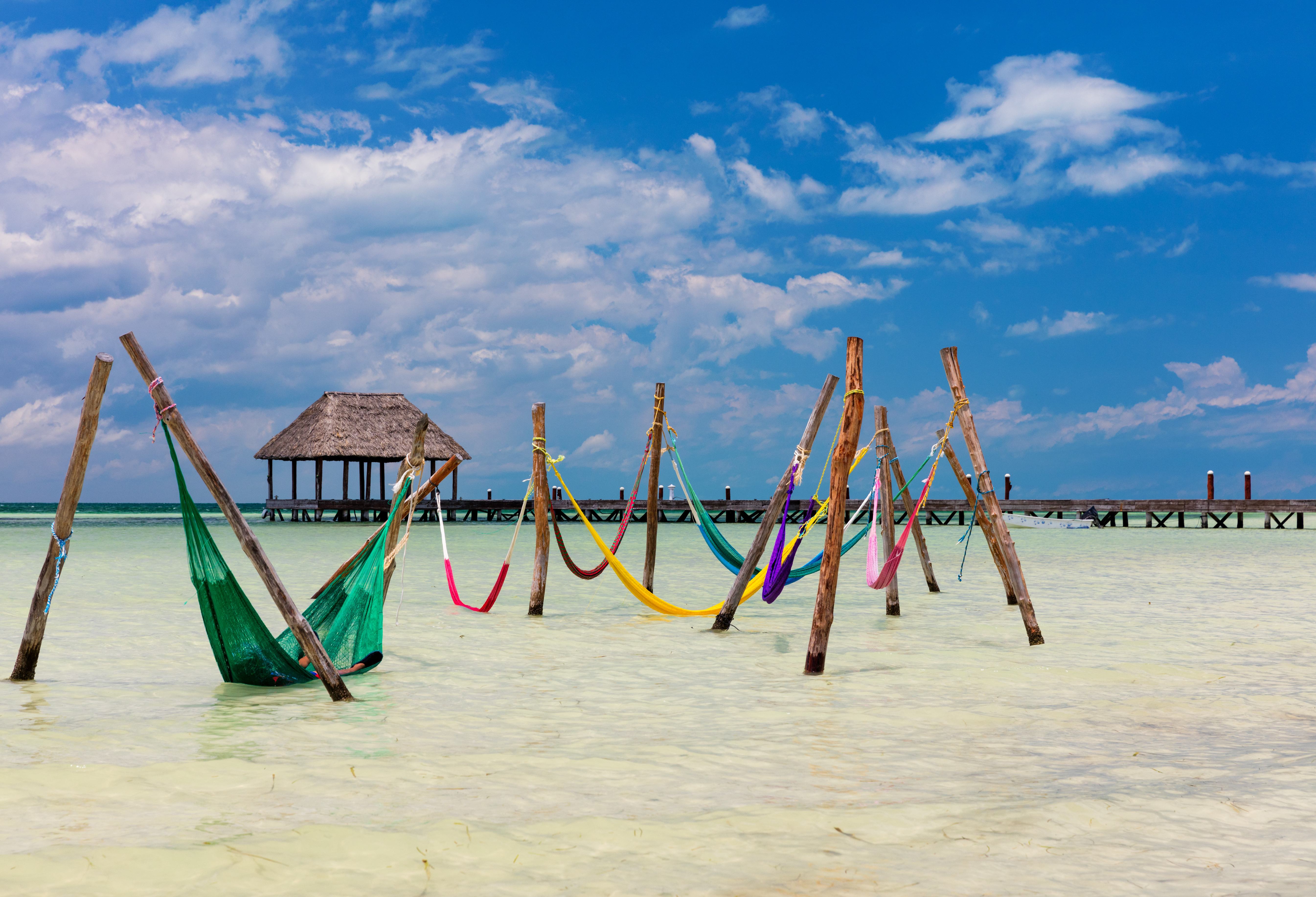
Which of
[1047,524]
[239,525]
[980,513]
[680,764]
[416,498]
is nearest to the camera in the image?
[680,764]

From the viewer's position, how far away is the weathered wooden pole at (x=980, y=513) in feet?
23.6

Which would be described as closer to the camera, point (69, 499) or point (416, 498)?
point (69, 499)

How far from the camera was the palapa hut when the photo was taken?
30.3 meters

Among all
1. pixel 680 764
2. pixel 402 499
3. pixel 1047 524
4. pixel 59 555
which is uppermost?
pixel 402 499

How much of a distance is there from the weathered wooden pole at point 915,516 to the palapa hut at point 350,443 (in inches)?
820

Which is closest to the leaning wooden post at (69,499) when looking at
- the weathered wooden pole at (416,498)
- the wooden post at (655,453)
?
the weathered wooden pole at (416,498)

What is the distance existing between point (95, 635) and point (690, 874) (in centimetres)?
613

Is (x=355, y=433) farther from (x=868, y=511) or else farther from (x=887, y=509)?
(x=887, y=509)

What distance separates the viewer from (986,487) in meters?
6.72

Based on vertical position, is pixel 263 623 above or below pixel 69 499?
below

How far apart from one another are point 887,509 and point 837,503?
2.87 meters

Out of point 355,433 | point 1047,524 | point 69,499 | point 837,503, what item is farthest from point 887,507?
point 355,433

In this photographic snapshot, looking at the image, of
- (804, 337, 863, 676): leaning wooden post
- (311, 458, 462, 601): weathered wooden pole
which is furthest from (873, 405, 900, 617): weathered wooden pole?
(311, 458, 462, 601): weathered wooden pole

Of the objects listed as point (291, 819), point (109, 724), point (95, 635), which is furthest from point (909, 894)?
point (95, 635)
